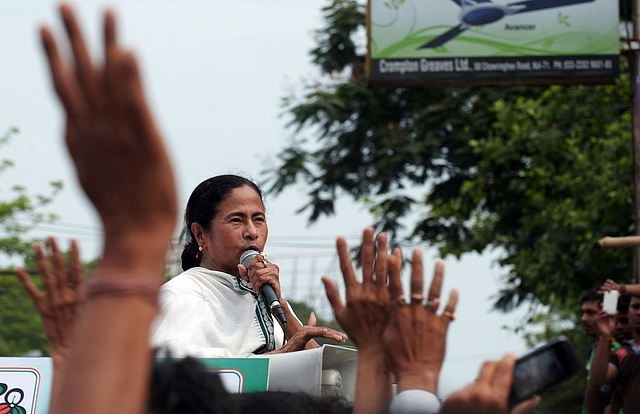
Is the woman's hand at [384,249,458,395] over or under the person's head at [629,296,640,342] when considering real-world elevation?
over

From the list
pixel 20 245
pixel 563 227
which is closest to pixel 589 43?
pixel 563 227

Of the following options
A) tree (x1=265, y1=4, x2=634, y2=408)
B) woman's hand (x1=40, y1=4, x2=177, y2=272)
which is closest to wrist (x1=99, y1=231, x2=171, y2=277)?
woman's hand (x1=40, y1=4, x2=177, y2=272)

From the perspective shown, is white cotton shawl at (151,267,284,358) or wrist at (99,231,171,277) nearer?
wrist at (99,231,171,277)

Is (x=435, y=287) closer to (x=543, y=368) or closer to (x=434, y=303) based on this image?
(x=434, y=303)

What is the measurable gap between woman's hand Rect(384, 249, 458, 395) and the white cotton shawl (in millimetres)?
1915

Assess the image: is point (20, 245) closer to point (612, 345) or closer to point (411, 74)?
point (411, 74)

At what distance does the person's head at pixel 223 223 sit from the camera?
16.3ft

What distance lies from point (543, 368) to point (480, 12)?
25.8 feet

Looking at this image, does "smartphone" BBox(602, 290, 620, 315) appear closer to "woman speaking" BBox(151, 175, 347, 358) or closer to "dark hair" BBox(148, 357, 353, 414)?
"woman speaking" BBox(151, 175, 347, 358)

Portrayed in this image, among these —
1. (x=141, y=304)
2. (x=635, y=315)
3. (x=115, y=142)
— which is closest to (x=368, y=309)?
(x=141, y=304)

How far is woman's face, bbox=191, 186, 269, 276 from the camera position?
496 centimetres

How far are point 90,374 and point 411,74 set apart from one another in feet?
27.1

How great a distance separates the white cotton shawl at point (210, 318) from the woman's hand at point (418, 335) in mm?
1915

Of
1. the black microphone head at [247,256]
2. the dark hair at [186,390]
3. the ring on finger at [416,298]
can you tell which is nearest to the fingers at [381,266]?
the ring on finger at [416,298]
